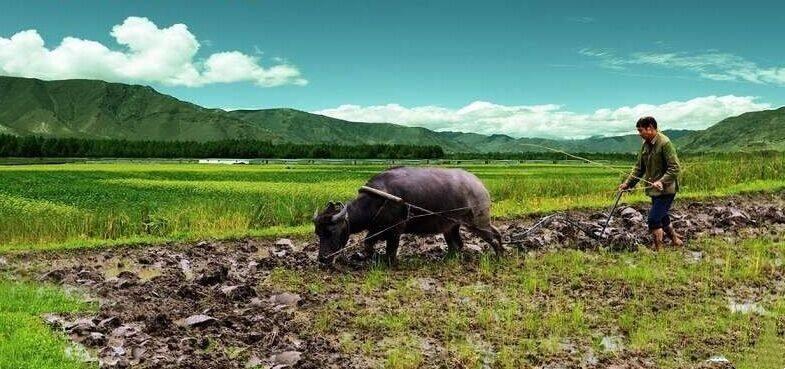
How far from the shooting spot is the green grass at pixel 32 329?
A: 6284 mm

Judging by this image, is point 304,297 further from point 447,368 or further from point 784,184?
point 784,184

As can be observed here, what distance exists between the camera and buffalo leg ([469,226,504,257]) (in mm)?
11711

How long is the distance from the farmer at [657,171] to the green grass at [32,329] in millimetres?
9065

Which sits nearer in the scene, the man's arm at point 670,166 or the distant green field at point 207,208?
the man's arm at point 670,166

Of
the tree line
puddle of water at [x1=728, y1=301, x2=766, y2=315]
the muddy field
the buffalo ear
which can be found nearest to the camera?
the muddy field

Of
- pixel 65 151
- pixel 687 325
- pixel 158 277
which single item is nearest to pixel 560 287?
pixel 687 325

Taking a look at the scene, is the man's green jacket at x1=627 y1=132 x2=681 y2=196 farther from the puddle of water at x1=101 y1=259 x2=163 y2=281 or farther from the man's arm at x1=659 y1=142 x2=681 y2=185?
the puddle of water at x1=101 y1=259 x2=163 y2=281

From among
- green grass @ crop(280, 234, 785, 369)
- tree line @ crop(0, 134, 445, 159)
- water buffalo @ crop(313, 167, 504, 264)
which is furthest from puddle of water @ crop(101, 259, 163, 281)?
tree line @ crop(0, 134, 445, 159)

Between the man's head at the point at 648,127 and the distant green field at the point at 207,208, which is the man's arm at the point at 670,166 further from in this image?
the distant green field at the point at 207,208

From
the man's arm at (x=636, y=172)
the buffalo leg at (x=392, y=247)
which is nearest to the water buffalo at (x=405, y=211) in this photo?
the buffalo leg at (x=392, y=247)

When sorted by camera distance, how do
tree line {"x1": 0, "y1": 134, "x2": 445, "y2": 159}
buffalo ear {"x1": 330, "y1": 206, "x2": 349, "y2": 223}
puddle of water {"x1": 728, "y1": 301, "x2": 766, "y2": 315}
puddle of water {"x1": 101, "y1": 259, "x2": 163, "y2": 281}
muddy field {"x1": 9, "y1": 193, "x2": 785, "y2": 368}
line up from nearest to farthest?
muddy field {"x1": 9, "y1": 193, "x2": 785, "y2": 368} → puddle of water {"x1": 728, "y1": 301, "x2": 766, "y2": 315} → buffalo ear {"x1": 330, "y1": 206, "x2": 349, "y2": 223} → puddle of water {"x1": 101, "y1": 259, "x2": 163, "y2": 281} → tree line {"x1": 0, "y1": 134, "x2": 445, "y2": 159}

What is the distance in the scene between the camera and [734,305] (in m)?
8.56

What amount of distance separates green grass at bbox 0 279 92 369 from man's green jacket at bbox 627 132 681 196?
9.32 metres

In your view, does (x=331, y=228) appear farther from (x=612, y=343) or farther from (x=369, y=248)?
(x=612, y=343)
